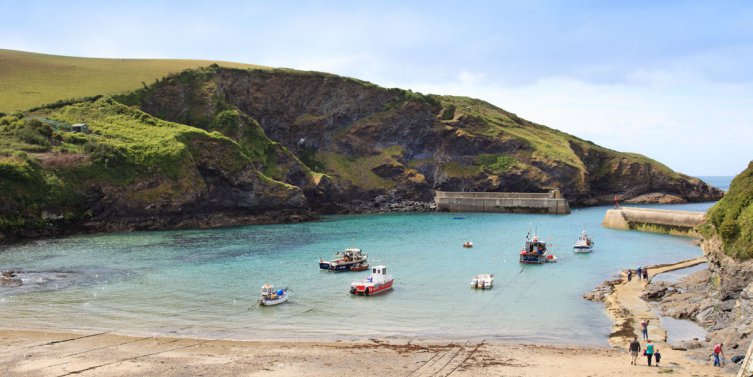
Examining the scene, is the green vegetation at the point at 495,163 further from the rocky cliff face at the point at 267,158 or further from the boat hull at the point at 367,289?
the boat hull at the point at 367,289

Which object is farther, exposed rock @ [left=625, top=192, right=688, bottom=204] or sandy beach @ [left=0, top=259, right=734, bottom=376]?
exposed rock @ [left=625, top=192, right=688, bottom=204]

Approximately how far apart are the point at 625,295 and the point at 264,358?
3167cm

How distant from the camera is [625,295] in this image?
52406 mm

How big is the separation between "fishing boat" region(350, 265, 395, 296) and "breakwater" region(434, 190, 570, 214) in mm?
98176

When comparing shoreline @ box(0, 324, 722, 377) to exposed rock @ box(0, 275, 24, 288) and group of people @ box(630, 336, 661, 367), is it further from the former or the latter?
exposed rock @ box(0, 275, 24, 288)

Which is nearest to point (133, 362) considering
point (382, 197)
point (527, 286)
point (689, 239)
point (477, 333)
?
point (477, 333)

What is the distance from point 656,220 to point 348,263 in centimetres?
6659

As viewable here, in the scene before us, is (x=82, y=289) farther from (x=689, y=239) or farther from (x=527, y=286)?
(x=689, y=239)

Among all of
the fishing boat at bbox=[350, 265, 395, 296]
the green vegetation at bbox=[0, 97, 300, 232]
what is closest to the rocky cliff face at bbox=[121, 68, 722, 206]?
the green vegetation at bbox=[0, 97, 300, 232]

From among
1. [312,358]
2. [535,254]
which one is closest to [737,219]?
[535,254]

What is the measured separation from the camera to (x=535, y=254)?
234 feet

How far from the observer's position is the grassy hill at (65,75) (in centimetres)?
13238

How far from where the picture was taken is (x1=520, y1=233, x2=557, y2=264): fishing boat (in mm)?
71375

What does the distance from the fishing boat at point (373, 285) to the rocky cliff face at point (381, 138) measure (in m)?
92.3
